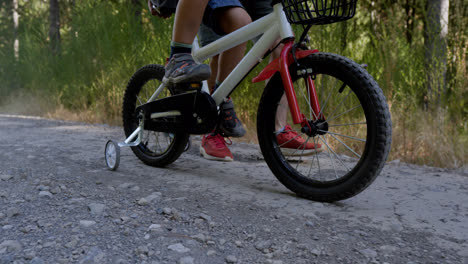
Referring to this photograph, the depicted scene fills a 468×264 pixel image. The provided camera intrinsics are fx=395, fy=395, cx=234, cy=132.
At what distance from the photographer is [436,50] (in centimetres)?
296

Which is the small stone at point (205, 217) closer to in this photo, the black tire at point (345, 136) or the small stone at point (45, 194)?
the black tire at point (345, 136)

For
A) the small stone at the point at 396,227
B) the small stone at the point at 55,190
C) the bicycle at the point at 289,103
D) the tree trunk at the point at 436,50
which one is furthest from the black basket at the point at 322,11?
the tree trunk at the point at 436,50

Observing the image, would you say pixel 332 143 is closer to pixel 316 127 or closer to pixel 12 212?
pixel 316 127

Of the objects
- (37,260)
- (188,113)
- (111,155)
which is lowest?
(37,260)

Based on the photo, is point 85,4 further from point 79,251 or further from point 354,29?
point 79,251

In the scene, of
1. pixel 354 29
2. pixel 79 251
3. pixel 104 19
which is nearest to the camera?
pixel 79 251

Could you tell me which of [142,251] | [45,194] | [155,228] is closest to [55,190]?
Result: [45,194]

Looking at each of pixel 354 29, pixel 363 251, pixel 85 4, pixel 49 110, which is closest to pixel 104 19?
pixel 85 4

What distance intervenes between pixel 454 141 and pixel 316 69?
63.7 inches

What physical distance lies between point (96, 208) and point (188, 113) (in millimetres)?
729

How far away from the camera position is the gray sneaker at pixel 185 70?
75.0 inches

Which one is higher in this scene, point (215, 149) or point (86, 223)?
point (215, 149)

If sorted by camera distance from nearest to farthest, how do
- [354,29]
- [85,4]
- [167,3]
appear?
[167,3] < [354,29] < [85,4]

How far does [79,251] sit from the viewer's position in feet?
3.95
